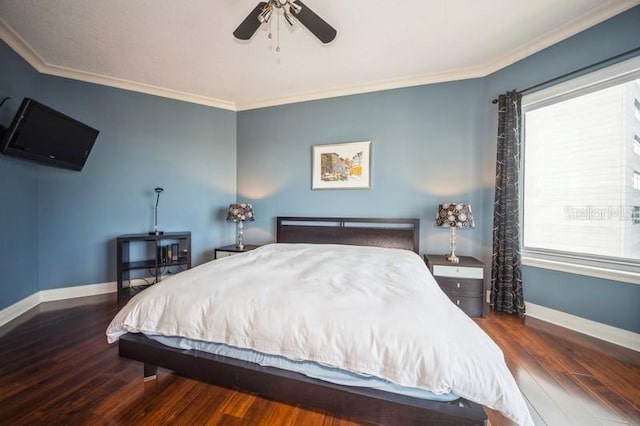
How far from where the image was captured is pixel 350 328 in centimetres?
114

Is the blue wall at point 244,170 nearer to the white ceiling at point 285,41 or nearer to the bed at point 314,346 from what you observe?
the white ceiling at point 285,41

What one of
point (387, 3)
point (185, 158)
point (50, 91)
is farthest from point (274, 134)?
point (50, 91)

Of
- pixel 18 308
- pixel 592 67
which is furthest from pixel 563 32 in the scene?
pixel 18 308

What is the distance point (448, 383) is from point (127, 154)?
4.30 meters

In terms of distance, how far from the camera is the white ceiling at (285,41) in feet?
6.81

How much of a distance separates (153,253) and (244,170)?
184 centimetres

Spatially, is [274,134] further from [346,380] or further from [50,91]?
[346,380]

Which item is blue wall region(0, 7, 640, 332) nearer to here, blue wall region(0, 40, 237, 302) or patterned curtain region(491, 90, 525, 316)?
blue wall region(0, 40, 237, 302)

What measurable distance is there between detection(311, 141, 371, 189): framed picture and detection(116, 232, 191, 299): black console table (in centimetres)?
214

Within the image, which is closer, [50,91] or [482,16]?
[482,16]

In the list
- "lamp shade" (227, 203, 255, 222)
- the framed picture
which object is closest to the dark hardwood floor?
"lamp shade" (227, 203, 255, 222)

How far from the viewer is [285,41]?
8.23ft

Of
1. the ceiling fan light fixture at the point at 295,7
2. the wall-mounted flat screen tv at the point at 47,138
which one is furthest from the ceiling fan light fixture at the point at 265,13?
the wall-mounted flat screen tv at the point at 47,138

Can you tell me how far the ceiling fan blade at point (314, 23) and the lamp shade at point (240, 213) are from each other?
2.50 m
